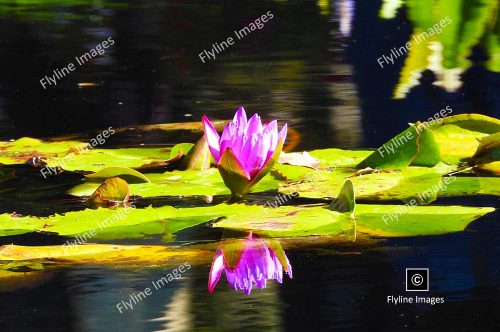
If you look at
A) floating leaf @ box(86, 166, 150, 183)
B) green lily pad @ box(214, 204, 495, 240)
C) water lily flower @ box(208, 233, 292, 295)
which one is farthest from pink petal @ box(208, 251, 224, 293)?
floating leaf @ box(86, 166, 150, 183)

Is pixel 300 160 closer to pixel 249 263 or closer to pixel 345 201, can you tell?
pixel 345 201

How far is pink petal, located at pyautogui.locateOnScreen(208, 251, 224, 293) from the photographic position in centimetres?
164

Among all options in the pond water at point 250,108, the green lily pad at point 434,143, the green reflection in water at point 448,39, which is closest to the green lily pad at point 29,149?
the pond water at point 250,108

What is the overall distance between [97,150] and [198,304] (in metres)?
1.14

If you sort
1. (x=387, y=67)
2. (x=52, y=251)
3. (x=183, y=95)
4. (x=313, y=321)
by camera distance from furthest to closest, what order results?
(x=387, y=67)
(x=183, y=95)
(x=52, y=251)
(x=313, y=321)

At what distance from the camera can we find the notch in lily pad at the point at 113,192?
2162 mm

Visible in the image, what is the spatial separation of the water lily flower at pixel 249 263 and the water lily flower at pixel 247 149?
0.25 meters

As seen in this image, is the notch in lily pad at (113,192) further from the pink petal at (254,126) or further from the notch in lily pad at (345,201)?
the notch in lily pad at (345,201)

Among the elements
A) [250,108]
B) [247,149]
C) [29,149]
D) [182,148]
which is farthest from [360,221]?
[250,108]

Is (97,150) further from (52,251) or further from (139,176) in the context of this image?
(52,251)

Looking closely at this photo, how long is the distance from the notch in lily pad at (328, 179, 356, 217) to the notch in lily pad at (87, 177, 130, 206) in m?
0.41

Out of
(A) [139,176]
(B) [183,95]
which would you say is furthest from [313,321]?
(B) [183,95]

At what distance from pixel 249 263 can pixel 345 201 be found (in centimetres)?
29

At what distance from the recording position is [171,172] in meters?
2.41
